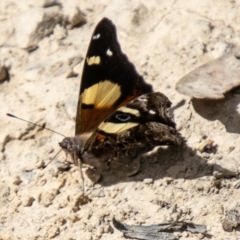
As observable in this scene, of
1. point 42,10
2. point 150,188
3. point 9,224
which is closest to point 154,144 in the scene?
point 150,188

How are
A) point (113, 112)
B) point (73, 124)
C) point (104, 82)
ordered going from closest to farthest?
1. point (113, 112)
2. point (104, 82)
3. point (73, 124)

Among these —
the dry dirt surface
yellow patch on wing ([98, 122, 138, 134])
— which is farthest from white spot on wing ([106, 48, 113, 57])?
yellow patch on wing ([98, 122, 138, 134])

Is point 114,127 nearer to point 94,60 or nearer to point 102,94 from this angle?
point 102,94

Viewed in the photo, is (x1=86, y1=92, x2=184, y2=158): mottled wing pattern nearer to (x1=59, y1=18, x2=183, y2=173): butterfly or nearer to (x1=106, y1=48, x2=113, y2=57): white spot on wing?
(x1=59, y1=18, x2=183, y2=173): butterfly

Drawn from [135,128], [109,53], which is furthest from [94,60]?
[135,128]

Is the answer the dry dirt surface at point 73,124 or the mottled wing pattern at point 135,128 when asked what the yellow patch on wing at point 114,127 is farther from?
the dry dirt surface at point 73,124

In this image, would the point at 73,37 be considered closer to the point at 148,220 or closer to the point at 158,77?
the point at 158,77

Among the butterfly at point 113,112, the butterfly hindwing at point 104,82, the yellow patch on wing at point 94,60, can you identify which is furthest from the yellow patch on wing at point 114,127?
the yellow patch on wing at point 94,60
